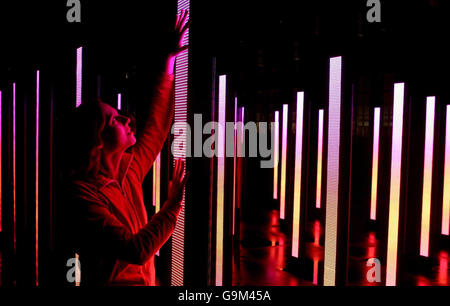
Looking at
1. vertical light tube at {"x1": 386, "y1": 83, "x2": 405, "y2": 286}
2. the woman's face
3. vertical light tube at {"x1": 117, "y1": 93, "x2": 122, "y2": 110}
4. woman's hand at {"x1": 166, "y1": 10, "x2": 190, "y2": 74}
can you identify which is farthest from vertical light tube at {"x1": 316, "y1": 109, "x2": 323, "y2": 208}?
the woman's face

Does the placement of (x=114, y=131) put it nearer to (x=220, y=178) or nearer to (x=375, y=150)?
(x=220, y=178)

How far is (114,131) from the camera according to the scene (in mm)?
1734

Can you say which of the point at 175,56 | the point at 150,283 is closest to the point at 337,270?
the point at 150,283

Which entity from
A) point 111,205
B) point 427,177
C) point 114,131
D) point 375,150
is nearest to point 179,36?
point 114,131

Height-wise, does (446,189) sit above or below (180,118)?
below

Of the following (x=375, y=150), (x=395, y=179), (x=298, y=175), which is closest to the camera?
(x=395, y=179)

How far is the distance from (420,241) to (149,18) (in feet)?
14.0

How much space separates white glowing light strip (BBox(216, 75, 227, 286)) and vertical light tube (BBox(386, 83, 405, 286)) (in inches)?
53.2

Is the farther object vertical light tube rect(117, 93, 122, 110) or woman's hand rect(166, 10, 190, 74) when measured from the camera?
vertical light tube rect(117, 93, 122, 110)

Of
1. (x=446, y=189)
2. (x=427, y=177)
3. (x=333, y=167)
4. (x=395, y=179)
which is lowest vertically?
(x=446, y=189)

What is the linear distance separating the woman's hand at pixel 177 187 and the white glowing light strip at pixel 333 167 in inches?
36.3

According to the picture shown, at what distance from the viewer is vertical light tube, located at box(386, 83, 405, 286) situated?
9.27ft

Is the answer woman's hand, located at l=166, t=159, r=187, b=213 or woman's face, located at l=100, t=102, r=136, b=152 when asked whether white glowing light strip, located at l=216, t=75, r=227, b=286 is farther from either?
woman's face, located at l=100, t=102, r=136, b=152

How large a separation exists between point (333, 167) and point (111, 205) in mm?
1276
